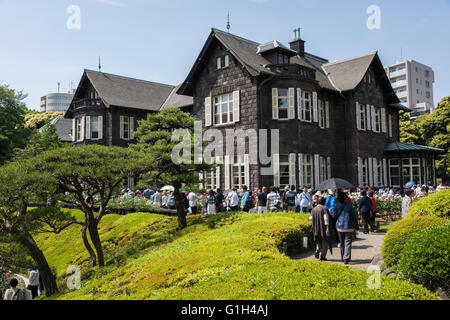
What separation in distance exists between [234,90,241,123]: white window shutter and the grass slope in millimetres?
7944

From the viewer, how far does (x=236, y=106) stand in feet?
73.4

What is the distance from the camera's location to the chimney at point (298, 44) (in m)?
28.6

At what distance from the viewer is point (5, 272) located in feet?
45.8

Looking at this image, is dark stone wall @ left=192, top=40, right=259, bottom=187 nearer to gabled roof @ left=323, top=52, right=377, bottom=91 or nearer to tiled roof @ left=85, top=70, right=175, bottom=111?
gabled roof @ left=323, top=52, right=377, bottom=91

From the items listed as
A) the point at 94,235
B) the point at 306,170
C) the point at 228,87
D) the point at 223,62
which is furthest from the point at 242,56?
the point at 94,235

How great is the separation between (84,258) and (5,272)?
3.32 metres

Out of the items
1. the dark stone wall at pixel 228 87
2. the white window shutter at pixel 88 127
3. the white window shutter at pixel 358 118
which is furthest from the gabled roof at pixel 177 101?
the white window shutter at pixel 358 118

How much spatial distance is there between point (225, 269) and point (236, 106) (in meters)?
16.0

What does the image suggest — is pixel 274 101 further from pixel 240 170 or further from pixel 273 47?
pixel 240 170

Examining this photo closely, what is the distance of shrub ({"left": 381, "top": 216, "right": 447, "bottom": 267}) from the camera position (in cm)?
772

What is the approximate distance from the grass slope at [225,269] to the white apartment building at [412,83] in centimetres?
7857
